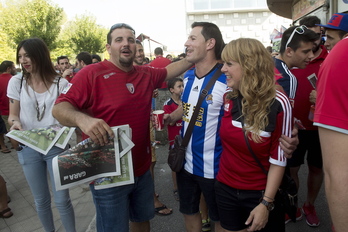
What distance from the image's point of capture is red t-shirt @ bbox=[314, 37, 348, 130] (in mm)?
999

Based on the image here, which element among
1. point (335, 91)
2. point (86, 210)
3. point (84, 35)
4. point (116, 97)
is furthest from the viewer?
point (84, 35)

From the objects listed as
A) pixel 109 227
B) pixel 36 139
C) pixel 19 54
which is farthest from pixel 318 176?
pixel 19 54

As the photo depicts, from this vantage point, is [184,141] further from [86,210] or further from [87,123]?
[86,210]

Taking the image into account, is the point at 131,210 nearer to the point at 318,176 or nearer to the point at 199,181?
the point at 199,181

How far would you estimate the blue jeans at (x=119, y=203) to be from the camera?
1.99m

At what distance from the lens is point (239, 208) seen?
6.02 ft

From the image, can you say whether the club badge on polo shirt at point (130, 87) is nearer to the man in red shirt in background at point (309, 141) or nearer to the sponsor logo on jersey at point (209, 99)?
the sponsor logo on jersey at point (209, 99)

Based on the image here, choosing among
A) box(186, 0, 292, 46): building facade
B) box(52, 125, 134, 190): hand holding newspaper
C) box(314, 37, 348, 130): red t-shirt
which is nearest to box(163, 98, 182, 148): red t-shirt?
box(52, 125, 134, 190): hand holding newspaper

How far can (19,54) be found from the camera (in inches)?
100

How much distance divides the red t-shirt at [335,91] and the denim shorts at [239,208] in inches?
34.2

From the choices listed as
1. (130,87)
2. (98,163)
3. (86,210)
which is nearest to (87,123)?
(98,163)

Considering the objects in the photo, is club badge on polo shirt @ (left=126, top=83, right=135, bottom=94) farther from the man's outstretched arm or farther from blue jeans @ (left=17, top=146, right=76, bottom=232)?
blue jeans @ (left=17, top=146, right=76, bottom=232)

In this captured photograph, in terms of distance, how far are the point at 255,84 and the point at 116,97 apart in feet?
3.55

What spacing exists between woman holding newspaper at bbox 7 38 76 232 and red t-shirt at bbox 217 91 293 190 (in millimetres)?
1721
